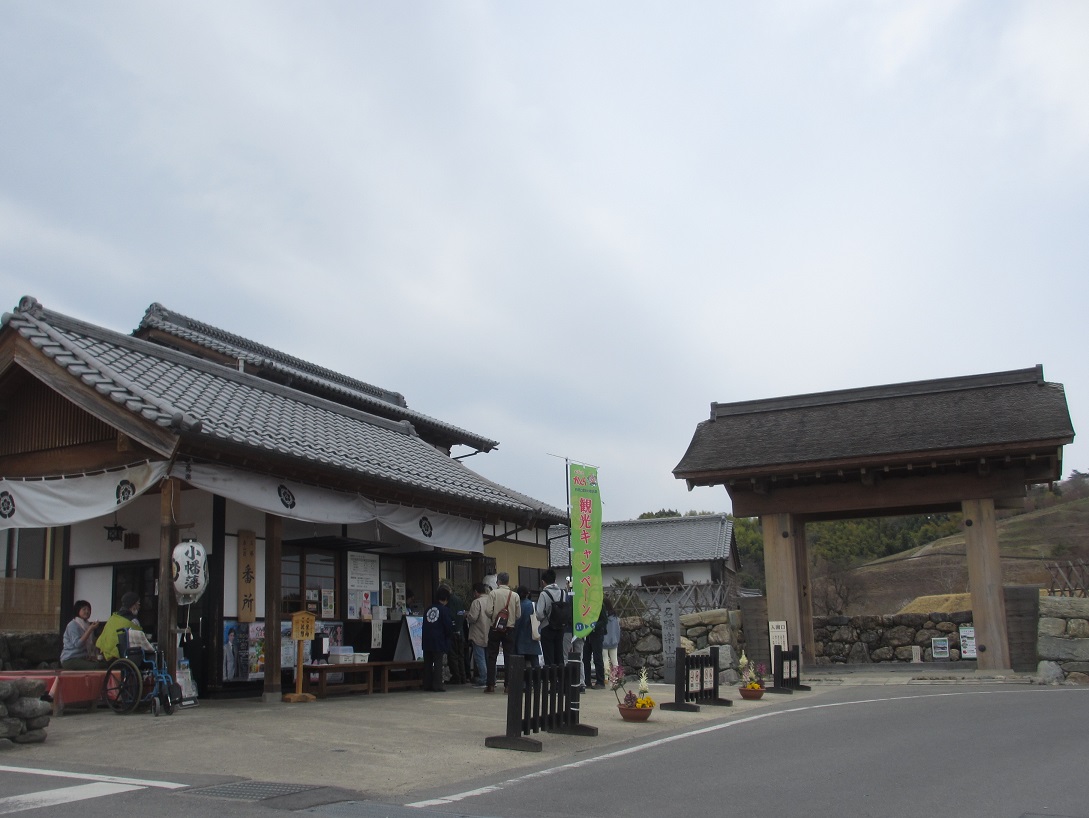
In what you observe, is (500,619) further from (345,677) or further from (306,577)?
(306,577)

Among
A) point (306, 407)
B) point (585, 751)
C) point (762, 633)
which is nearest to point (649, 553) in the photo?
point (762, 633)

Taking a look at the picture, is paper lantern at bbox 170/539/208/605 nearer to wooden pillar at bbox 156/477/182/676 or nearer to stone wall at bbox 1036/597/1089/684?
wooden pillar at bbox 156/477/182/676

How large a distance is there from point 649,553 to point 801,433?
2559 centimetres

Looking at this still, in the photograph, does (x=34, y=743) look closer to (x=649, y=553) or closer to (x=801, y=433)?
(x=801, y=433)

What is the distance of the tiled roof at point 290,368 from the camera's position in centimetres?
2494

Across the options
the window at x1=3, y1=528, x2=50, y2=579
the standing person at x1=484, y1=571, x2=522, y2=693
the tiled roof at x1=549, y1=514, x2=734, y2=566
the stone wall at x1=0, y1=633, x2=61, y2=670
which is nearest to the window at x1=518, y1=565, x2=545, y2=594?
the standing person at x1=484, y1=571, x2=522, y2=693

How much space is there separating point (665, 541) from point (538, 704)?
38.0 m

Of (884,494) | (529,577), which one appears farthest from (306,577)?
(884,494)

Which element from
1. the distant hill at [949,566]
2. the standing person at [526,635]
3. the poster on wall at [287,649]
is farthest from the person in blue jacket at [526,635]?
the distant hill at [949,566]

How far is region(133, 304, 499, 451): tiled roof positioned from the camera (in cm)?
2494

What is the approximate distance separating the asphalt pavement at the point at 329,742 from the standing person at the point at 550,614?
4.11 feet

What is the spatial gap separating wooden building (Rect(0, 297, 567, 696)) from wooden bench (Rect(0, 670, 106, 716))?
3.74 feet

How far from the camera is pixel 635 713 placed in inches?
457

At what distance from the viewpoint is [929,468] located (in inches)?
766
